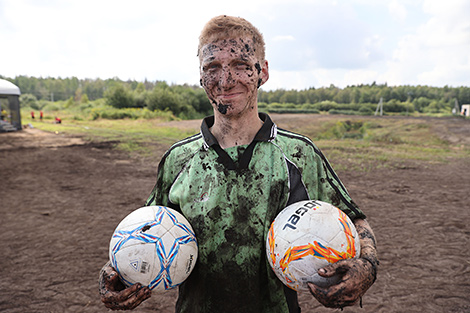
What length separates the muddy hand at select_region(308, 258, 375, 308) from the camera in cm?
155

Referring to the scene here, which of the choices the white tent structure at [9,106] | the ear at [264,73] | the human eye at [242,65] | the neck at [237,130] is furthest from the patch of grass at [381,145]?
the white tent structure at [9,106]

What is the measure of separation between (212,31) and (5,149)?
53.0 ft

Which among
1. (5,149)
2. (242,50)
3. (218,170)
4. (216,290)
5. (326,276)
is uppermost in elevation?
(242,50)

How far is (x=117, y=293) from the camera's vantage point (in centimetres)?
173

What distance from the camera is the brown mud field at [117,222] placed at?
4.18m

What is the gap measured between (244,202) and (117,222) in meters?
5.24

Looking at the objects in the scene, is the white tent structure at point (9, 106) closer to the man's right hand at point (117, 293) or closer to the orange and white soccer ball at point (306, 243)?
the man's right hand at point (117, 293)

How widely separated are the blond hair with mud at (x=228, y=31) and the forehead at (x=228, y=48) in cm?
2

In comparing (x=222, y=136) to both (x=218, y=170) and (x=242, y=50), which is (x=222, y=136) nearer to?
(x=218, y=170)

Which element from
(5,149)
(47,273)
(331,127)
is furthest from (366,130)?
(47,273)

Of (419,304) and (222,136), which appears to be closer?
(222,136)

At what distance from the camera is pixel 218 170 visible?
1945 mm

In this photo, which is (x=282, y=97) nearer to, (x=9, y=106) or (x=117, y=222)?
(x=9, y=106)

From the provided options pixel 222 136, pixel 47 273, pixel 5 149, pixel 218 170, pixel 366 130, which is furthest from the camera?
pixel 366 130
